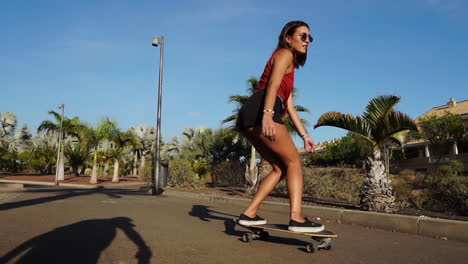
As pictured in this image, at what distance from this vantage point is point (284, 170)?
11.6 feet

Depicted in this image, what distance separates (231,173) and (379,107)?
15.6m

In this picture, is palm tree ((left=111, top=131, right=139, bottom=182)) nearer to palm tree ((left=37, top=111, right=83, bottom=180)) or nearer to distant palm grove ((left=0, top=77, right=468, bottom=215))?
distant palm grove ((left=0, top=77, right=468, bottom=215))

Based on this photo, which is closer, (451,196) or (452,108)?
(451,196)

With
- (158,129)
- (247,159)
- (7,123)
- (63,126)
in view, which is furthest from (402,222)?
(7,123)

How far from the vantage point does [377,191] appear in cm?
669

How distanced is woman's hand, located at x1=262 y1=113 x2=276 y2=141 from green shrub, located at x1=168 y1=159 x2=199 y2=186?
12.7 meters

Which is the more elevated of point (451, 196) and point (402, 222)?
point (451, 196)

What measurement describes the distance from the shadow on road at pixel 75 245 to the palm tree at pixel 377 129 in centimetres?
464

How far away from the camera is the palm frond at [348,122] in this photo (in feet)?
24.8

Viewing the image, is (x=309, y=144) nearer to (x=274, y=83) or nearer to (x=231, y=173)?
(x=274, y=83)

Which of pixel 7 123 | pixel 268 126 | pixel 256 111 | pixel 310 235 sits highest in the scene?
pixel 7 123

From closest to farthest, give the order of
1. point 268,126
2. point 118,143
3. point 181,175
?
point 268,126, point 181,175, point 118,143

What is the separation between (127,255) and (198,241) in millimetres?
871

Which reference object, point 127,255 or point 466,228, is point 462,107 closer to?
point 466,228
